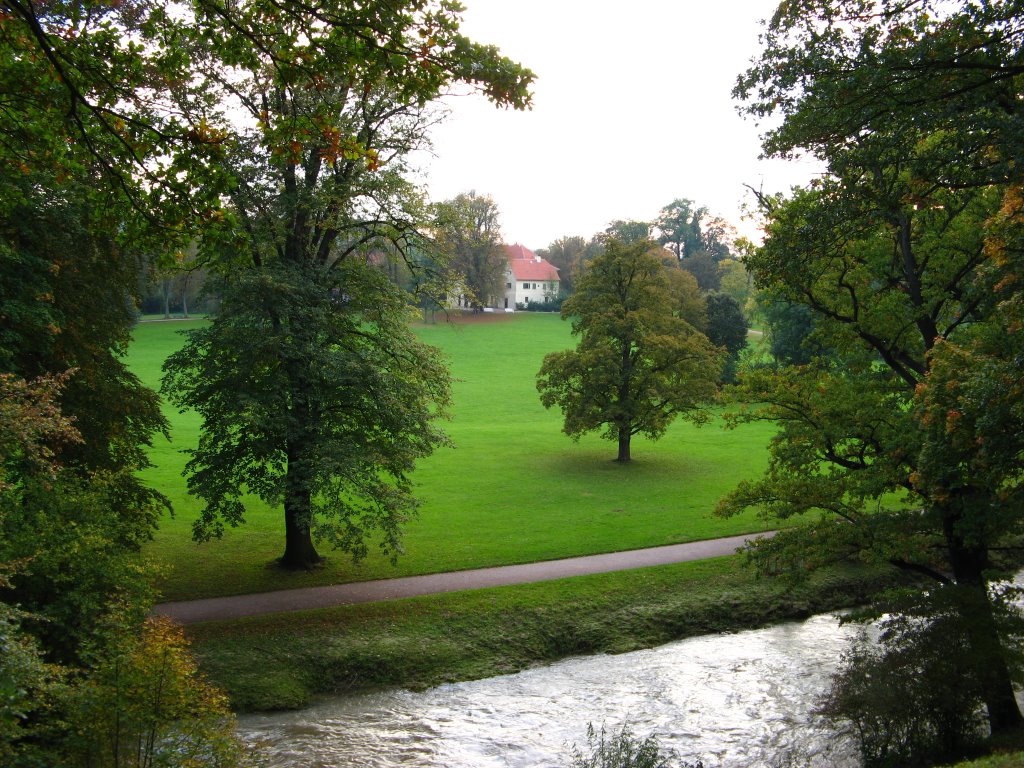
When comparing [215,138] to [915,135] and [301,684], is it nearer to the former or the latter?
[915,135]

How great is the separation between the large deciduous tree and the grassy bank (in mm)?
3316

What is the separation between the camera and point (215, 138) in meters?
7.40

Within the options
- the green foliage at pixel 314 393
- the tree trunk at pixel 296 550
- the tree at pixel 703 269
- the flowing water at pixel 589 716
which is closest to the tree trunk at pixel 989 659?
the flowing water at pixel 589 716

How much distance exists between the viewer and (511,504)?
91.7ft

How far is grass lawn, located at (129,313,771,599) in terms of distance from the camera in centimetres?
2108

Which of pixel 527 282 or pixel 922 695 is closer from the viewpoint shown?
pixel 922 695

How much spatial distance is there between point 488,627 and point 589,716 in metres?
3.73

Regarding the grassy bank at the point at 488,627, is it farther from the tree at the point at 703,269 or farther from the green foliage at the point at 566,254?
the green foliage at the point at 566,254

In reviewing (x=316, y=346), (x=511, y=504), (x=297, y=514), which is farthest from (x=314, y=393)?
(x=511, y=504)

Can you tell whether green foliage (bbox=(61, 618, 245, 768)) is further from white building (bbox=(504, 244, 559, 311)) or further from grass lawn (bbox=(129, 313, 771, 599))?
white building (bbox=(504, 244, 559, 311))

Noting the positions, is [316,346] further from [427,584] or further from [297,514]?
[427,584]

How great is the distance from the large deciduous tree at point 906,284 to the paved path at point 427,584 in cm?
404

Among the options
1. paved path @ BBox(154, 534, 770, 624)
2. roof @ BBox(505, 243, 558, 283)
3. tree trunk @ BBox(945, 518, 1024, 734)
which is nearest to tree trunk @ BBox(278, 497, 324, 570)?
paved path @ BBox(154, 534, 770, 624)

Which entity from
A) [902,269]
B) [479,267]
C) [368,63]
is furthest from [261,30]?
[479,267]
